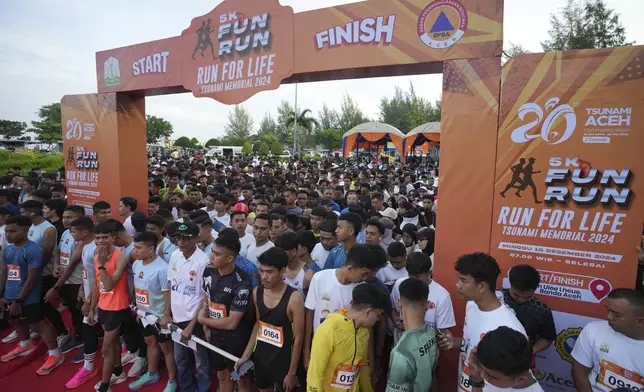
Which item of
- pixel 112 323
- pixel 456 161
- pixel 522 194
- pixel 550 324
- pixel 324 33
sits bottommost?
pixel 112 323

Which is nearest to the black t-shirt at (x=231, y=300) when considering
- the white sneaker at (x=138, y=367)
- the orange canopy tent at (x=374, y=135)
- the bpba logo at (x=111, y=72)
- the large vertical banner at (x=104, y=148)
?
the white sneaker at (x=138, y=367)

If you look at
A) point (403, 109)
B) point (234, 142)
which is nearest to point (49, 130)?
point (234, 142)

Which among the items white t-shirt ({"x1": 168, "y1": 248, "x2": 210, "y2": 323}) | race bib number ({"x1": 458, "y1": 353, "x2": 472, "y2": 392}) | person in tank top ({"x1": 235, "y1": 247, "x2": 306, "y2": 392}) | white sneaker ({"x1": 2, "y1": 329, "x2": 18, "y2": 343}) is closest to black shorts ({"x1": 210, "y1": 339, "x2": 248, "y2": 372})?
person in tank top ({"x1": 235, "y1": 247, "x2": 306, "y2": 392})

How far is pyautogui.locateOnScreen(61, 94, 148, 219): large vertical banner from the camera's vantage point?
6555 mm

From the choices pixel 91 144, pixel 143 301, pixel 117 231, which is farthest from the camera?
pixel 91 144

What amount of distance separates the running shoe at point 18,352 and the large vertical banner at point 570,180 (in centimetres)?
606

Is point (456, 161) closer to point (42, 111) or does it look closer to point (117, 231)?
point (117, 231)

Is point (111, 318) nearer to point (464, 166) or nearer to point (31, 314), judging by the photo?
point (31, 314)

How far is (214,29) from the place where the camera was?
16.7 ft

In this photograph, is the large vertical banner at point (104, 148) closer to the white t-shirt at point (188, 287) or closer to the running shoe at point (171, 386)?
the white t-shirt at point (188, 287)

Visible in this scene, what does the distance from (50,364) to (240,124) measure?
6691 cm

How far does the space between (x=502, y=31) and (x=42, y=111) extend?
71420 millimetres

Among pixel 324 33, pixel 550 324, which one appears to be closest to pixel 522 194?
pixel 550 324

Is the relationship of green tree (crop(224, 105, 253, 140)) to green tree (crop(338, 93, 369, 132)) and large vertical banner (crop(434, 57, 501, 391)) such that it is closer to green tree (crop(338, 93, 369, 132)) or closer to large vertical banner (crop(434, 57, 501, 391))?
green tree (crop(338, 93, 369, 132))
